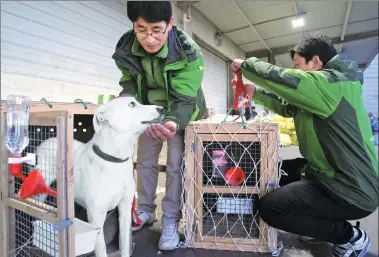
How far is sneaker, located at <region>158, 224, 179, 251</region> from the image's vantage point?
4.01 ft

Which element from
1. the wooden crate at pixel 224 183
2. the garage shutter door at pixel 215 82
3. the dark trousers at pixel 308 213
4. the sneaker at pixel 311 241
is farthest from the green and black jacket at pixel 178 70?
the garage shutter door at pixel 215 82

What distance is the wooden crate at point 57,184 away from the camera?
0.78 metres

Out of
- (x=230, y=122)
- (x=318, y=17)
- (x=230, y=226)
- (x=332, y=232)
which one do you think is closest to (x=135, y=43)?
(x=230, y=122)

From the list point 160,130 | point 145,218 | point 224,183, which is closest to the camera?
point 160,130

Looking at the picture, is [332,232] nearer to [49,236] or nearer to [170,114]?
[170,114]

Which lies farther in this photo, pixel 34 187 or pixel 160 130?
pixel 160 130

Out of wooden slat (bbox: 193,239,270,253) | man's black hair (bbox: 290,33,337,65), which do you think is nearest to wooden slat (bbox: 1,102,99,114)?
wooden slat (bbox: 193,239,270,253)

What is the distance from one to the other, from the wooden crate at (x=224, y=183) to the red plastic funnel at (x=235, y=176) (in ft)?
0.10

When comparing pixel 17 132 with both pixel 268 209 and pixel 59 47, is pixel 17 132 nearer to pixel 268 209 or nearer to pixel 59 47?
pixel 268 209

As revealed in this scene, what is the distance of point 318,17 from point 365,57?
402 centimetres

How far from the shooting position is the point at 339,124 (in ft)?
3.45

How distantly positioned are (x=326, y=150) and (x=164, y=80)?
0.77 meters

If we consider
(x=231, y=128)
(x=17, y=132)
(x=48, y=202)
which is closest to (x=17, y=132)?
(x=17, y=132)

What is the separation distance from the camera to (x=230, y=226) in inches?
51.0
